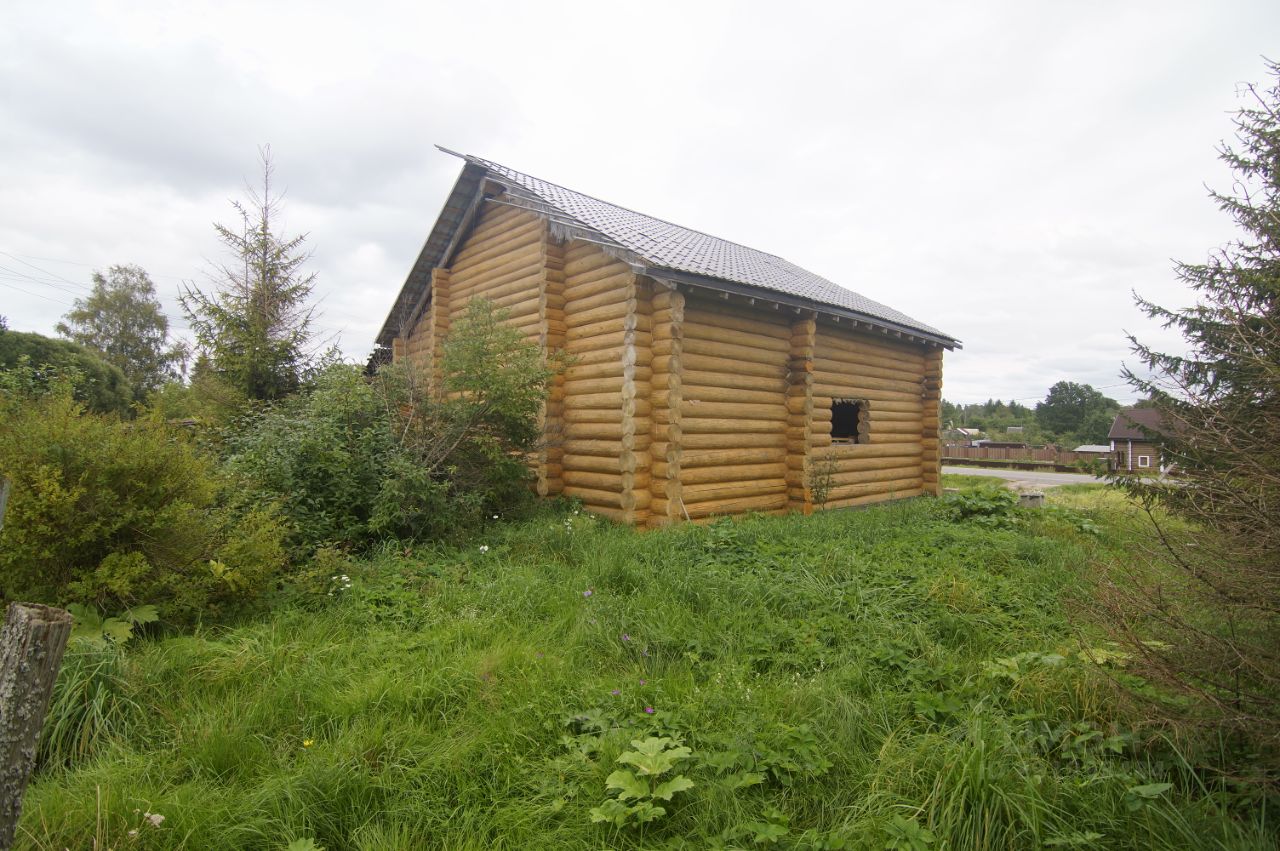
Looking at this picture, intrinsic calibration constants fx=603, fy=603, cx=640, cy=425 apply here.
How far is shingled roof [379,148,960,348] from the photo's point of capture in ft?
28.8

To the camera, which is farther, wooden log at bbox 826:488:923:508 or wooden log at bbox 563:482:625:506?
wooden log at bbox 826:488:923:508

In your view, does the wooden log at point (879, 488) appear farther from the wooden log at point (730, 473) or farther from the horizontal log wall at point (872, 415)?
the wooden log at point (730, 473)

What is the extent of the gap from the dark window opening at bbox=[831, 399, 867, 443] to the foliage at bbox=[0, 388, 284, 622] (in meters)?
10.5

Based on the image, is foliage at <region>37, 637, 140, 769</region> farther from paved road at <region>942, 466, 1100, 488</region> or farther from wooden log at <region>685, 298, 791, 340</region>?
paved road at <region>942, 466, 1100, 488</region>

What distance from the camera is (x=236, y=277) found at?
13992 millimetres

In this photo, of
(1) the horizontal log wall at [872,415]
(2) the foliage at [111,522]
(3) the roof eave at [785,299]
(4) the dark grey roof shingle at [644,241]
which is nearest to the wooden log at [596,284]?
(4) the dark grey roof shingle at [644,241]

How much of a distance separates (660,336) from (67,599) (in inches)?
272

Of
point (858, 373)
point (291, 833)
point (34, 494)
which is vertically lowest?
point (291, 833)

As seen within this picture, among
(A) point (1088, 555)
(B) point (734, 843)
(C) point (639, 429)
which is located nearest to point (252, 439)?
(C) point (639, 429)

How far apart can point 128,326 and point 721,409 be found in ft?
113

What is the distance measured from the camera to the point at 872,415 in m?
12.6

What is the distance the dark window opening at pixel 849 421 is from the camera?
12539 mm

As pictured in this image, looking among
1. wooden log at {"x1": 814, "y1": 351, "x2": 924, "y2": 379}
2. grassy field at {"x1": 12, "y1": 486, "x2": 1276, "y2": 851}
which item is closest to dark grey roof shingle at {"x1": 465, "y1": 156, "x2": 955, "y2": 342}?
wooden log at {"x1": 814, "y1": 351, "x2": 924, "y2": 379}

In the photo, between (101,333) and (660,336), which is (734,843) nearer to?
(660,336)
